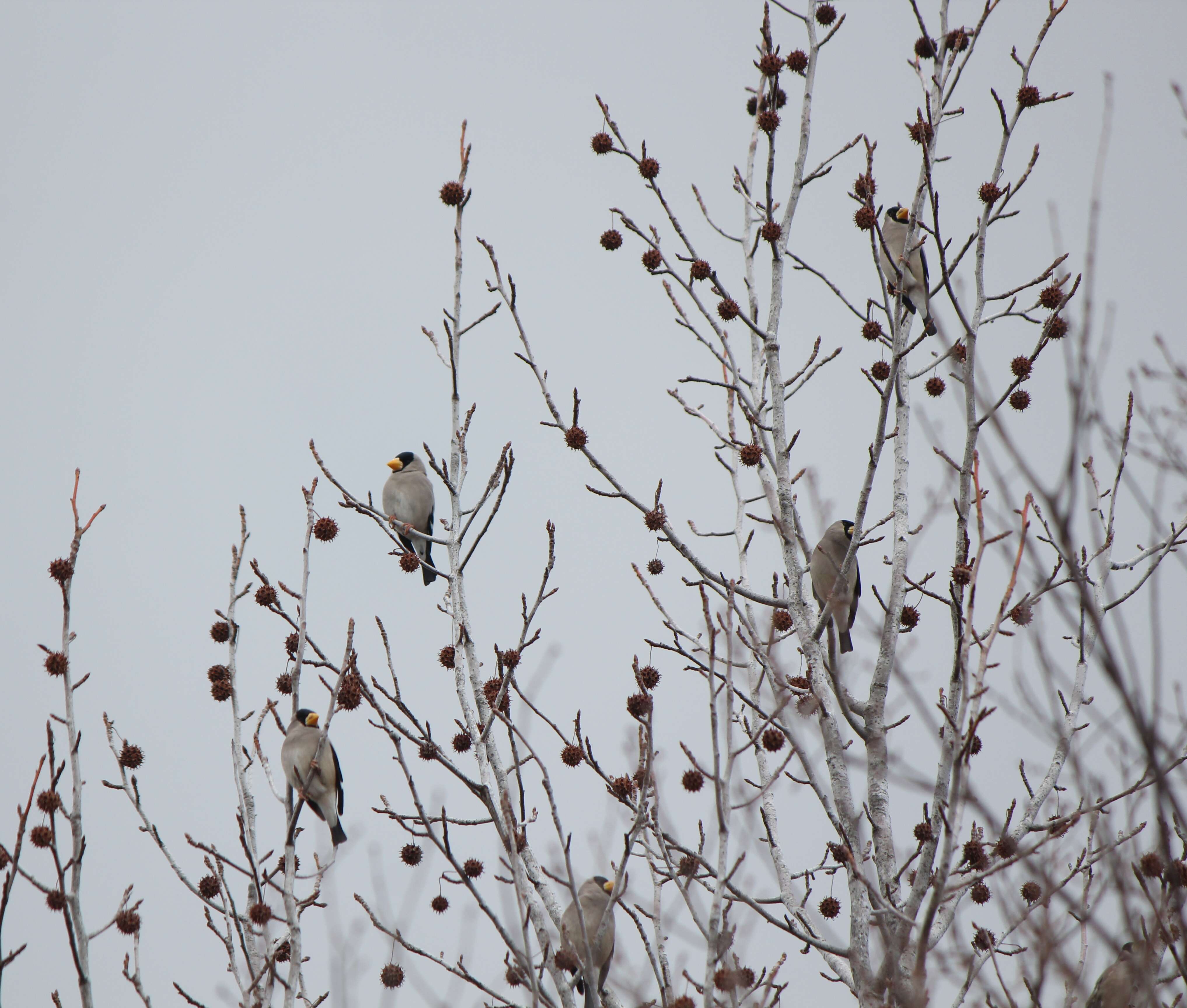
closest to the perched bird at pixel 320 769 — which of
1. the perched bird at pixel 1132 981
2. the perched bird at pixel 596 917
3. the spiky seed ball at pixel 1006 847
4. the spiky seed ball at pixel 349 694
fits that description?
the perched bird at pixel 596 917

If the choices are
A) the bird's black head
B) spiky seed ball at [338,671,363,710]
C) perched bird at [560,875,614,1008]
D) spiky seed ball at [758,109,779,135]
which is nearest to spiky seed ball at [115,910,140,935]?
spiky seed ball at [338,671,363,710]

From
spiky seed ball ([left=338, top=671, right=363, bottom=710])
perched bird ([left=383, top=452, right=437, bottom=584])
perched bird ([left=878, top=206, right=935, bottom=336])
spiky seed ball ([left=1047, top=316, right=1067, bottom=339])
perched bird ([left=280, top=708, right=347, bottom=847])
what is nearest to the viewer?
spiky seed ball ([left=338, top=671, right=363, bottom=710])

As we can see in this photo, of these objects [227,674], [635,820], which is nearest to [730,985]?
[635,820]

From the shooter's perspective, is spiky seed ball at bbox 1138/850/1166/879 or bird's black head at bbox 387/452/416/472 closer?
spiky seed ball at bbox 1138/850/1166/879

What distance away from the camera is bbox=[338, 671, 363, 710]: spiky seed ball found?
427 cm

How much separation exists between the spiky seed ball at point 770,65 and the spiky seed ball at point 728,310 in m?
1.20

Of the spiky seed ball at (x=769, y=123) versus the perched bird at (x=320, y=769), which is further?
the perched bird at (x=320, y=769)

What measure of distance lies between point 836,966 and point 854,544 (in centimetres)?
176

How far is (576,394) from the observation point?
4.84 metres

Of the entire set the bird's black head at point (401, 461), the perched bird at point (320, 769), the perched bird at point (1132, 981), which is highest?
the bird's black head at point (401, 461)

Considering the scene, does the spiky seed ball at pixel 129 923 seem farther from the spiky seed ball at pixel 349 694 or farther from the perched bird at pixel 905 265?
the perched bird at pixel 905 265

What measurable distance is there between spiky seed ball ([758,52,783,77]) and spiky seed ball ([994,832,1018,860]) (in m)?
3.79

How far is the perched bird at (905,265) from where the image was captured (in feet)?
16.2

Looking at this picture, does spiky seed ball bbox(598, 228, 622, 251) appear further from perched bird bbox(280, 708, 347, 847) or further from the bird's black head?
the bird's black head
